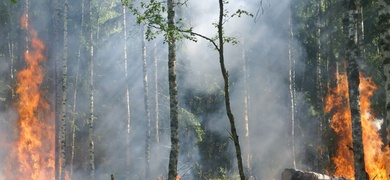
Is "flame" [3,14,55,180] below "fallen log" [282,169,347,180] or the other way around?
the other way around

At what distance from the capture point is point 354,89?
1107 cm

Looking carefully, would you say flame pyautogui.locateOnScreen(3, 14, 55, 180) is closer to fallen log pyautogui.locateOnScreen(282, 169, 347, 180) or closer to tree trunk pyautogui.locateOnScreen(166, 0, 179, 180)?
tree trunk pyautogui.locateOnScreen(166, 0, 179, 180)

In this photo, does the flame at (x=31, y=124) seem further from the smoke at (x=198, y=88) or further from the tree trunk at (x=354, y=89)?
the tree trunk at (x=354, y=89)

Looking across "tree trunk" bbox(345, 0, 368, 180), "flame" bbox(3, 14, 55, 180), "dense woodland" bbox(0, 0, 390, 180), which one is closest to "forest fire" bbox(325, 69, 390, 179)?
"dense woodland" bbox(0, 0, 390, 180)

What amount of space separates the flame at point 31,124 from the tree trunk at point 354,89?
57.8 feet

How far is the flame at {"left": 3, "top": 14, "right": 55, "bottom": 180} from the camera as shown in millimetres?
22969

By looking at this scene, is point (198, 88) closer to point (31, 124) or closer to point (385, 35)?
point (31, 124)

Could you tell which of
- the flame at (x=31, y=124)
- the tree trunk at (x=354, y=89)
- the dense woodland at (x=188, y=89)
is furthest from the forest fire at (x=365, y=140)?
the flame at (x=31, y=124)

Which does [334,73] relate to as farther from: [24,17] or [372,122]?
[24,17]

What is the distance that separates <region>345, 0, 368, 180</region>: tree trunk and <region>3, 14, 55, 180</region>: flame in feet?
57.8

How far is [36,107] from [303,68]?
16996 millimetres

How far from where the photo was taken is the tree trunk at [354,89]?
Result: 10.6m

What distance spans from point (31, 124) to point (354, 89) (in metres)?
17.8

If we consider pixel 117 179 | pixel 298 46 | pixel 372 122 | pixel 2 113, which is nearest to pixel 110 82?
pixel 117 179
